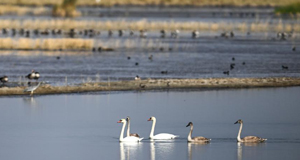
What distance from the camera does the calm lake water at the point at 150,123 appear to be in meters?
17.8

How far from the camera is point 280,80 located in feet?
101

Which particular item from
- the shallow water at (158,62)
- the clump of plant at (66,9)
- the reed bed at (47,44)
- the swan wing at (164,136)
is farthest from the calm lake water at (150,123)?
the clump of plant at (66,9)

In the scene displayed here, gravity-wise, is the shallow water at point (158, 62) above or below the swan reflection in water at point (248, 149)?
above

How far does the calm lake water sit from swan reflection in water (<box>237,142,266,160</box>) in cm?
2

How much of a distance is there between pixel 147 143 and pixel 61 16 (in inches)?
2265

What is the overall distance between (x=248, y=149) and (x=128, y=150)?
273 cm

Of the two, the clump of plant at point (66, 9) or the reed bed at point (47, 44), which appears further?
the clump of plant at point (66, 9)

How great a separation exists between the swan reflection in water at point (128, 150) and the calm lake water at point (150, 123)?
0.02 metres

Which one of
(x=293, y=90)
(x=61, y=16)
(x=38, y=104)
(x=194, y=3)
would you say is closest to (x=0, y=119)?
(x=38, y=104)

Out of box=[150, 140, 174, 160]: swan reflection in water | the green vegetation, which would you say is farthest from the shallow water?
the green vegetation

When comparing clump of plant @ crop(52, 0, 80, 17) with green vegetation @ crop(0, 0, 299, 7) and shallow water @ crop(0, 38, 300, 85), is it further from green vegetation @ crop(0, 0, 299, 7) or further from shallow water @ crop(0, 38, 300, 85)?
shallow water @ crop(0, 38, 300, 85)

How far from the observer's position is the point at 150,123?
864 inches

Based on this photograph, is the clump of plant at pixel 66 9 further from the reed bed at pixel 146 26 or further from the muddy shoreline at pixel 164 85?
the muddy shoreline at pixel 164 85

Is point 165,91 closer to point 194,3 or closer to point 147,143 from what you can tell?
point 147,143
